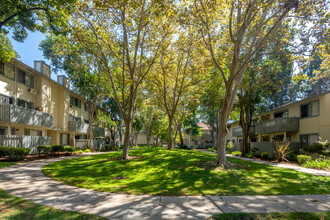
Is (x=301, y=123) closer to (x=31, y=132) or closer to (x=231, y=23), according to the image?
(x=231, y=23)

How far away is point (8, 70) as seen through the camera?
17.5 metres

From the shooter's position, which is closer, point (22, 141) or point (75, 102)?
point (22, 141)

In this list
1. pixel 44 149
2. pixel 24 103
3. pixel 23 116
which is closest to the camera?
Result: pixel 23 116

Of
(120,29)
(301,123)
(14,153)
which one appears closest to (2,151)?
(14,153)

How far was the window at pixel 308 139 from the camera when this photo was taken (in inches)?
740

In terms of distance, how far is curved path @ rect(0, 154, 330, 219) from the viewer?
5.04 meters

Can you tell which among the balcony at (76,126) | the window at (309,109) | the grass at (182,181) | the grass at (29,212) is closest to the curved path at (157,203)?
the grass at (29,212)

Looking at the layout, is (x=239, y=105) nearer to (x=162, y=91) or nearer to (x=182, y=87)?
(x=182, y=87)

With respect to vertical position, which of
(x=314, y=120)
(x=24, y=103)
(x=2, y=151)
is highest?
(x=24, y=103)

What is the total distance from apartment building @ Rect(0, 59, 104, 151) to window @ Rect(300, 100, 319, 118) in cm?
2520

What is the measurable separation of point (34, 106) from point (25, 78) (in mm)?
2893

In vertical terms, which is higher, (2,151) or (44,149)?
(2,151)

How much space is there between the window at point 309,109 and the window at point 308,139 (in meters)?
1.86

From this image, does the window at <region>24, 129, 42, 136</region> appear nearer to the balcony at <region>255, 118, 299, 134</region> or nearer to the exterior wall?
the balcony at <region>255, 118, 299, 134</region>
